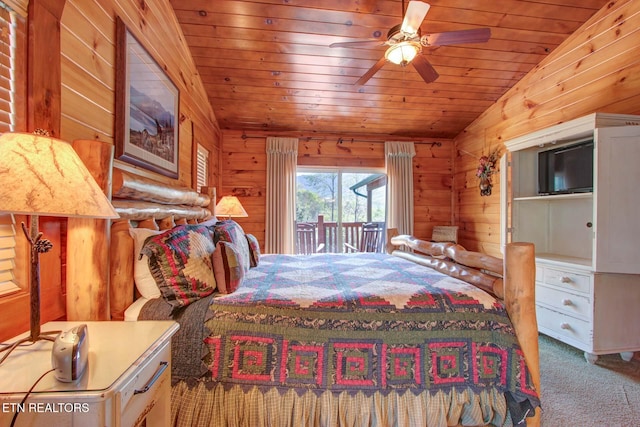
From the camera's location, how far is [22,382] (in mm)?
744

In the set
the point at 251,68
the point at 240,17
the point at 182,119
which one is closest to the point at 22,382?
the point at 182,119

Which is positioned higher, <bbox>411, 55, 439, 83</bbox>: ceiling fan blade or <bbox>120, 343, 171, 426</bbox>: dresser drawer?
<bbox>411, 55, 439, 83</bbox>: ceiling fan blade

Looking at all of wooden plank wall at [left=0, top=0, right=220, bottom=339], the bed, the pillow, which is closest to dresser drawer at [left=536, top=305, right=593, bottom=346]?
the bed

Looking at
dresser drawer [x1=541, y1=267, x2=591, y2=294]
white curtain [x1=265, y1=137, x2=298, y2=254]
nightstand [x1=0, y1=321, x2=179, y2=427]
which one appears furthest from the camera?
white curtain [x1=265, y1=137, x2=298, y2=254]

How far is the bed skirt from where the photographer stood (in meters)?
1.35

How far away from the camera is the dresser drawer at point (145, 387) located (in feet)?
2.59

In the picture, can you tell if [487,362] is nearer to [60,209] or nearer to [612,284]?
[612,284]

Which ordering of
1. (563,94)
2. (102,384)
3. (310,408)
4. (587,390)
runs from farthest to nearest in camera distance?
(563,94) < (587,390) < (310,408) < (102,384)

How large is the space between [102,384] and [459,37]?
261 centimetres

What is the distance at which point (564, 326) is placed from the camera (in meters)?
2.50

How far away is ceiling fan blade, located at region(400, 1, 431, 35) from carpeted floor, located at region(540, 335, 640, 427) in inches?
102

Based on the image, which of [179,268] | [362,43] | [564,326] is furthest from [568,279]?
[179,268]

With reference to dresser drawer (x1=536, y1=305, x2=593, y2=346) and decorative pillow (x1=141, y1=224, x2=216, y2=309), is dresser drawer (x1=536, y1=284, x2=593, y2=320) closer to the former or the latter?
dresser drawer (x1=536, y1=305, x2=593, y2=346)

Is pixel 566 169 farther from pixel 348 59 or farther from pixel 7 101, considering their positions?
pixel 7 101
